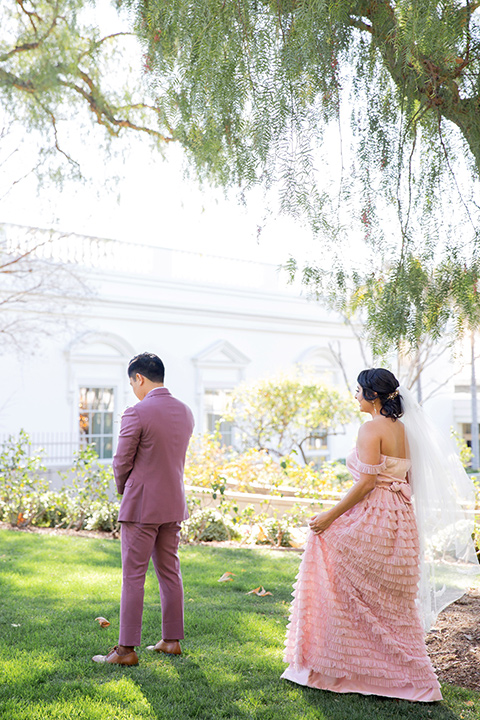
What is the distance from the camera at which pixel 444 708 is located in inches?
123

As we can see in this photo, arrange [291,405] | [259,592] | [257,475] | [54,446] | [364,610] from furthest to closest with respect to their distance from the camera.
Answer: [291,405], [54,446], [257,475], [259,592], [364,610]

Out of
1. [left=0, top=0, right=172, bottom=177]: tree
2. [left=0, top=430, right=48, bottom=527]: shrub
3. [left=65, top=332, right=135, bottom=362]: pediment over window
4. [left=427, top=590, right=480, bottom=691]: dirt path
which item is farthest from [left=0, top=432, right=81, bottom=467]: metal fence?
[left=427, top=590, right=480, bottom=691]: dirt path

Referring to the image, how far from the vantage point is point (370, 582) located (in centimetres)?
335

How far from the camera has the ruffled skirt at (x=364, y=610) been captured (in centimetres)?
325

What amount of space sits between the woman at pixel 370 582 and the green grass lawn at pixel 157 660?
105 millimetres

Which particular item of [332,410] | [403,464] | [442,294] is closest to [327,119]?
[442,294]

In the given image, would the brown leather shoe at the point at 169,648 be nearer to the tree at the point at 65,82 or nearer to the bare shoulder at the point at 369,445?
the bare shoulder at the point at 369,445

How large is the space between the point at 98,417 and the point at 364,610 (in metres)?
12.1

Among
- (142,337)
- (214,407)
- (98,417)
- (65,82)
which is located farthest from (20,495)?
(214,407)

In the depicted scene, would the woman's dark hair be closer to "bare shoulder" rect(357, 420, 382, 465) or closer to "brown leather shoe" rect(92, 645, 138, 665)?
"bare shoulder" rect(357, 420, 382, 465)

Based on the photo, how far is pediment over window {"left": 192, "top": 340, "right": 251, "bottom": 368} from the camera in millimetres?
16125

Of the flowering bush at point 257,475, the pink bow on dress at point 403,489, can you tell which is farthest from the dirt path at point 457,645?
the flowering bush at point 257,475

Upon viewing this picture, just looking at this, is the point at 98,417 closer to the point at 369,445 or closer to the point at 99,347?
the point at 99,347

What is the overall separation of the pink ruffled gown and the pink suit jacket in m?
0.78
